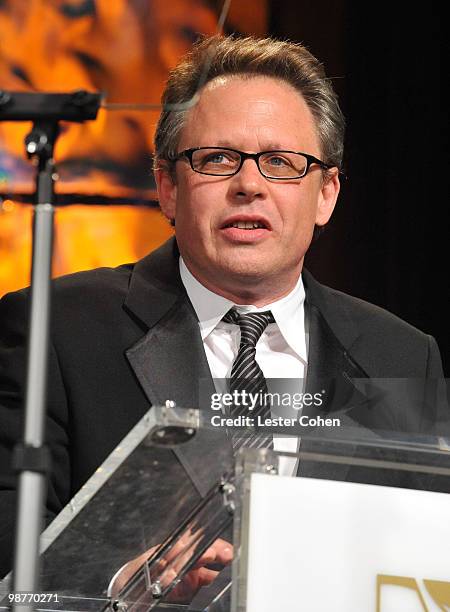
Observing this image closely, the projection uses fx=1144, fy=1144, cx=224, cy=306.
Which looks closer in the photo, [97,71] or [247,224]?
[97,71]

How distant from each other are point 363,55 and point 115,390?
3.37ft

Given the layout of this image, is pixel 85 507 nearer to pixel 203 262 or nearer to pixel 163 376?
pixel 163 376

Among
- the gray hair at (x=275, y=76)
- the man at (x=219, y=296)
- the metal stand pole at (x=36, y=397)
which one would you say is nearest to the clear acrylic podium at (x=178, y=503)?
the metal stand pole at (x=36, y=397)

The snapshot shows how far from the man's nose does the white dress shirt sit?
0.57ft

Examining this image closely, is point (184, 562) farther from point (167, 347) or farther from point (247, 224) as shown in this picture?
point (247, 224)

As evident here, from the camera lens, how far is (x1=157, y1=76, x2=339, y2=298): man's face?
170cm

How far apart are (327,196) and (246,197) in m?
0.26

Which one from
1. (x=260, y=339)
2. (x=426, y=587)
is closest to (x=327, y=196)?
(x=260, y=339)

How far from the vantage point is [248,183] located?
1673mm

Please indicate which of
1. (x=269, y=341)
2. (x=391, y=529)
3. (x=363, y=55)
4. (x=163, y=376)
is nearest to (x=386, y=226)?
(x=363, y=55)

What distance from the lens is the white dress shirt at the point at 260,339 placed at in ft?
5.58

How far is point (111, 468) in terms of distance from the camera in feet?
2.95

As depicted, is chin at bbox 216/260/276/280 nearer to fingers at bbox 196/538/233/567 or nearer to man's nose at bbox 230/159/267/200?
man's nose at bbox 230/159/267/200

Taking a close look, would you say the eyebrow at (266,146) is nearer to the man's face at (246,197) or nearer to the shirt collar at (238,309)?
the man's face at (246,197)
